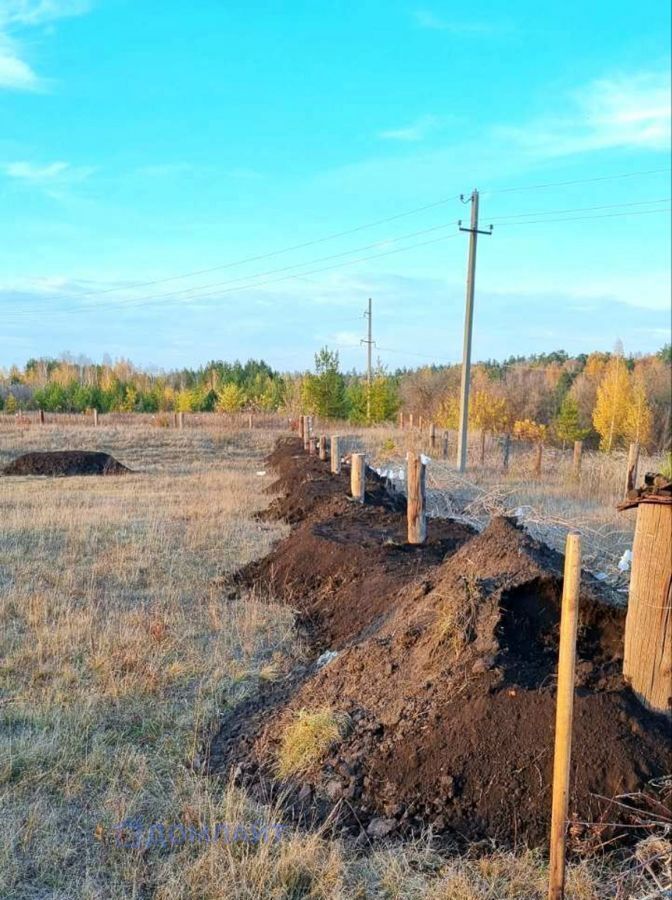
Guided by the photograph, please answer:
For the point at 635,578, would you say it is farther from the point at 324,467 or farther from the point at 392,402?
the point at 392,402

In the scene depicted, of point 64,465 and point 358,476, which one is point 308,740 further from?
point 64,465

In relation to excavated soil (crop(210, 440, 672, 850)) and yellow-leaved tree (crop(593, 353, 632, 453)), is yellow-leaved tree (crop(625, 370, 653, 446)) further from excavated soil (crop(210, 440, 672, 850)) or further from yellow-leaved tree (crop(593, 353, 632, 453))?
excavated soil (crop(210, 440, 672, 850))

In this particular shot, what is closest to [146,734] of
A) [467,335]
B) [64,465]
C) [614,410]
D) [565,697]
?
[565,697]

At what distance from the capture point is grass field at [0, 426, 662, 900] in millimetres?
2787

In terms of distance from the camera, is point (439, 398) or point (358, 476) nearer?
point (358, 476)

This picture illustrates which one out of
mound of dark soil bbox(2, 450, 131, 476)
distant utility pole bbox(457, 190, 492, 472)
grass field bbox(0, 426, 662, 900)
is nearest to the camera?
grass field bbox(0, 426, 662, 900)

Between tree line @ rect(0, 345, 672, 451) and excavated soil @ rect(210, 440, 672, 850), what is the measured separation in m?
21.9

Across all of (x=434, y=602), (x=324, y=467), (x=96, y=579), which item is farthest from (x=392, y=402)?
(x=434, y=602)

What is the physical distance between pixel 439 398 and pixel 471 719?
48935mm

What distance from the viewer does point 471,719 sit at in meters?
3.34

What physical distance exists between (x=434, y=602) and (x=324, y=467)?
11962mm

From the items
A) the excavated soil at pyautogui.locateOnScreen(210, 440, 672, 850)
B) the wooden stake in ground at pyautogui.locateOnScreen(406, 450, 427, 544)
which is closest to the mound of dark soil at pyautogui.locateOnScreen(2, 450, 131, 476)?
the wooden stake in ground at pyautogui.locateOnScreen(406, 450, 427, 544)

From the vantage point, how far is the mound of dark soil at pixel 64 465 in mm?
20953

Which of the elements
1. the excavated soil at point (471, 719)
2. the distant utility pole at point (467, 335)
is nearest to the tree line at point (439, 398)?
the distant utility pole at point (467, 335)
